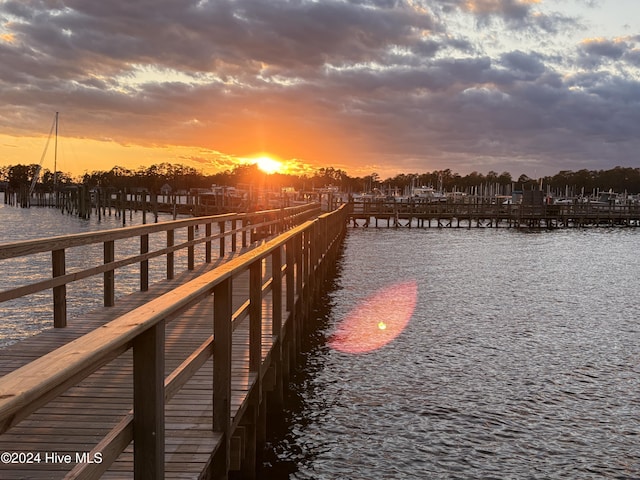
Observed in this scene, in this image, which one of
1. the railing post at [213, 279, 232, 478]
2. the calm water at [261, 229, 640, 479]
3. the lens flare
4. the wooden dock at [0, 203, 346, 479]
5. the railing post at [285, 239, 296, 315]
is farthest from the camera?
the lens flare

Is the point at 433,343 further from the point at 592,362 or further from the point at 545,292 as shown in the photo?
the point at 545,292

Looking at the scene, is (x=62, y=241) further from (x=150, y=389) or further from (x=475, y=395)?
(x=475, y=395)

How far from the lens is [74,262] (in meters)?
30.4

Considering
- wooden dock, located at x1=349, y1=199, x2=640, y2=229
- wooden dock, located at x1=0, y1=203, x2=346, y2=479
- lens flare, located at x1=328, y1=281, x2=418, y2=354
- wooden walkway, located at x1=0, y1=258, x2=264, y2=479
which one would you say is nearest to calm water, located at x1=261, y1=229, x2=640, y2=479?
lens flare, located at x1=328, y1=281, x2=418, y2=354

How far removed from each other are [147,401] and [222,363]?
1.78 m

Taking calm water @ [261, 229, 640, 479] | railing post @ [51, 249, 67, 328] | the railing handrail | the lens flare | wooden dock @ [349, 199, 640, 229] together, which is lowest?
the lens flare

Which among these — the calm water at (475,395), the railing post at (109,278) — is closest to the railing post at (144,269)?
the railing post at (109,278)

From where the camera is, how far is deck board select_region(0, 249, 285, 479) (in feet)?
12.1

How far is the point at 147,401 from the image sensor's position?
94.0 inches

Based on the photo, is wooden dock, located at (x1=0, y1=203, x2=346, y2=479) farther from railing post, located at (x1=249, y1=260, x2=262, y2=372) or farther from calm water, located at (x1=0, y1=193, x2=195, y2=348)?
calm water, located at (x1=0, y1=193, x2=195, y2=348)

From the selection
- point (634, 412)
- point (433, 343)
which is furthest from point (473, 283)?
point (634, 412)

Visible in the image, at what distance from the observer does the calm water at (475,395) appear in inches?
273

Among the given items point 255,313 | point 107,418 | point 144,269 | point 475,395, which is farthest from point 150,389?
point 144,269

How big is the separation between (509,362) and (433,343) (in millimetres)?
1724
